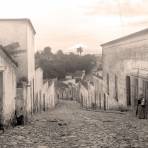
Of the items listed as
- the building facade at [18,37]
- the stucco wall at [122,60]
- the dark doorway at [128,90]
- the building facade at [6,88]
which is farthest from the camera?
the dark doorway at [128,90]

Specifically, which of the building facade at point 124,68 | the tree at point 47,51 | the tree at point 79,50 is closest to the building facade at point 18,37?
the building facade at point 124,68

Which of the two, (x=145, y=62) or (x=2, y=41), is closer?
(x=2, y=41)

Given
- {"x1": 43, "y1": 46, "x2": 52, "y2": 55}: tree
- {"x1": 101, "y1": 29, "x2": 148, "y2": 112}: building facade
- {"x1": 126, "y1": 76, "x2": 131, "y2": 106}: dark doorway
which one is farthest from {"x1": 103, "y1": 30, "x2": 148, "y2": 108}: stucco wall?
{"x1": 43, "y1": 46, "x2": 52, "y2": 55}: tree

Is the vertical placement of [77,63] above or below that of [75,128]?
above

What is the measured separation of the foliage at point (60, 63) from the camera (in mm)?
64562

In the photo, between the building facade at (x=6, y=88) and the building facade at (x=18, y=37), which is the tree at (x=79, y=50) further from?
the building facade at (x=6, y=88)

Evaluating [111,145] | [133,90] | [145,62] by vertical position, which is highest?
[145,62]

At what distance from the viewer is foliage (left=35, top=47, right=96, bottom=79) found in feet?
212

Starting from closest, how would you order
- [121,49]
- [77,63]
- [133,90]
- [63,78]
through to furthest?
[133,90] < [121,49] < [63,78] < [77,63]

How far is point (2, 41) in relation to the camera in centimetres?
1523

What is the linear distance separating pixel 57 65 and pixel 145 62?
166ft

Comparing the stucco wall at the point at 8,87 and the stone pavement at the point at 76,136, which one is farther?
the stucco wall at the point at 8,87

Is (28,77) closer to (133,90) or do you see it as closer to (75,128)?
(75,128)

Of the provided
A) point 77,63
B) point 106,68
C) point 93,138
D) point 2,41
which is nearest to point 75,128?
point 93,138
